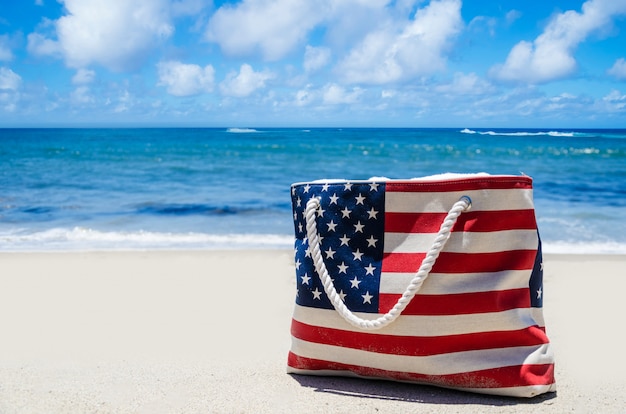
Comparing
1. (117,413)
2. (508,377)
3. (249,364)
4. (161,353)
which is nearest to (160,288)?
(161,353)

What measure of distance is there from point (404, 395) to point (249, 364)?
78 cm

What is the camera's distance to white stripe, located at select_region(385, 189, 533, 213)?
221cm

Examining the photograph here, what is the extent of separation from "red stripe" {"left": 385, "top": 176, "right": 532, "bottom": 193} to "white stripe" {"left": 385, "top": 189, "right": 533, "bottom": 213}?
0.01 meters

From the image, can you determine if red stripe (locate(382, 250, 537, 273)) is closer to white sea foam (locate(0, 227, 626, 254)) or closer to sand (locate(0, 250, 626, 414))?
sand (locate(0, 250, 626, 414))

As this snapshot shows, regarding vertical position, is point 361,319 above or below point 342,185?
below

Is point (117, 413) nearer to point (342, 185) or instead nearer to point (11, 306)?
point (342, 185)

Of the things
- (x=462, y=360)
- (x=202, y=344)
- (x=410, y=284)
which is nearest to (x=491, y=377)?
(x=462, y=360)

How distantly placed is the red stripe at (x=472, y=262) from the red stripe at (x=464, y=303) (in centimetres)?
9

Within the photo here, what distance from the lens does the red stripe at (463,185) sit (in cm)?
221

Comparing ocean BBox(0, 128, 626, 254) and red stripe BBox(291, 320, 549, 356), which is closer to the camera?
red stripe BBox(291, 320, 549, 356)

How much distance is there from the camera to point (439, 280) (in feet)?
7.26

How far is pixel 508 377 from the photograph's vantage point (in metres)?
2.23

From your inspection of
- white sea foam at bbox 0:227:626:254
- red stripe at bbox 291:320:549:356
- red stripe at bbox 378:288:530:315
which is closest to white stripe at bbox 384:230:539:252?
red stripe at bbox 378:288:530:315

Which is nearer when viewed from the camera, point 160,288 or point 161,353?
point 161,353
